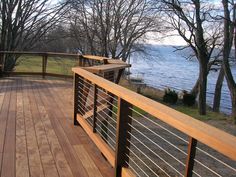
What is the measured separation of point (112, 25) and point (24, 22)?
828 cm

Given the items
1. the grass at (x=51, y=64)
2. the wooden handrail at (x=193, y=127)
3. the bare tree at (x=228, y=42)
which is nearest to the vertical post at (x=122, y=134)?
the wooden handrail at (x=193, y=127)

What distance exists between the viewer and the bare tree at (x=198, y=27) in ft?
58.9

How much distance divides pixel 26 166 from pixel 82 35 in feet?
70.2

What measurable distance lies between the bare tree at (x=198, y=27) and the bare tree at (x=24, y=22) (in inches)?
229

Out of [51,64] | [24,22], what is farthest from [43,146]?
[51,64]

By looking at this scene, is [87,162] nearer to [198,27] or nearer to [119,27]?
[198,27]

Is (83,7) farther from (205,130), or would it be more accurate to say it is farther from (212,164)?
(205,130)

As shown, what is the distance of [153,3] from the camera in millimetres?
19844

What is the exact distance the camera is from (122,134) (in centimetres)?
311

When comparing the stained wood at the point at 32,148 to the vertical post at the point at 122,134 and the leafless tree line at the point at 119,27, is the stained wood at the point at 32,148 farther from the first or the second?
the leafless tree line at the point at 119,27

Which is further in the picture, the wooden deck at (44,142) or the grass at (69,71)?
the grass at (69,71)

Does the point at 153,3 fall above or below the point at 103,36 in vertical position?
above

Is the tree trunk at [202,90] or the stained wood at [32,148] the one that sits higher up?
the stained wood at [32,148]

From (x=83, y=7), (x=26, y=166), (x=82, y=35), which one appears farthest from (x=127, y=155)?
(x=82, y=35)
